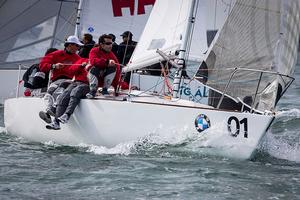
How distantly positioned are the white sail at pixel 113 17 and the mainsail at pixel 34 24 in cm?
181

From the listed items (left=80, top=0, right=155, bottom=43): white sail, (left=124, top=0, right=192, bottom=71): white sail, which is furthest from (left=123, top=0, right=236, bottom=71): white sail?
(left=80, top=0, right=155, bottom=43): white sail

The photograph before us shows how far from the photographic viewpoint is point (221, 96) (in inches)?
316

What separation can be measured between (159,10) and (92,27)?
3.72 meters

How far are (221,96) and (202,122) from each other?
717mm

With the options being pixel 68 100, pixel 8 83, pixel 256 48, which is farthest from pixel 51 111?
pixel 8 83

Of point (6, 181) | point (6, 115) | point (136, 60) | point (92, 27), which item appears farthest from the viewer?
point (92, 27)

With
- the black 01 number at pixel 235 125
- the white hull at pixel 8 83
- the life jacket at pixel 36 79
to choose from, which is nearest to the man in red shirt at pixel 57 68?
the life jacket at pixel 36 79

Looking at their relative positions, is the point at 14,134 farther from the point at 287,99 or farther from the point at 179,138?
the point at 287,99

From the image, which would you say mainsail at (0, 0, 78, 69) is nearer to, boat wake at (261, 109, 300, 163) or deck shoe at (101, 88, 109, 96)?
boat wake at (261, 109, 300, 163)

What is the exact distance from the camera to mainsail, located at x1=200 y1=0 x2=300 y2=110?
7742 mm

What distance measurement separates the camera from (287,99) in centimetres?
1414

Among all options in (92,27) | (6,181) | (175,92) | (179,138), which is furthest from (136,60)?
(92,27)

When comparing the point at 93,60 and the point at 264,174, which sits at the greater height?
the point at 93,60

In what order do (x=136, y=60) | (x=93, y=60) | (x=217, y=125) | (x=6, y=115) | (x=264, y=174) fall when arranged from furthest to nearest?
(x=6, y=115) < (x=136, y=60) < (x=93, y=60) < (x=217, y=125) < (x=264, y=174)
